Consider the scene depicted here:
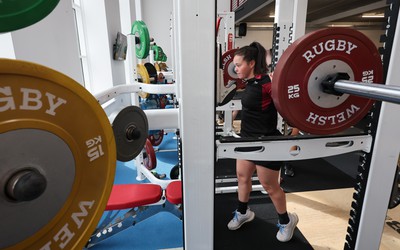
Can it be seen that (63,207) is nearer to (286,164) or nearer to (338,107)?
(338,107)

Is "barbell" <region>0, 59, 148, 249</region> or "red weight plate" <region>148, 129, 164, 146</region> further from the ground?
"barbell" <region>0, 59, 148, 249</region>

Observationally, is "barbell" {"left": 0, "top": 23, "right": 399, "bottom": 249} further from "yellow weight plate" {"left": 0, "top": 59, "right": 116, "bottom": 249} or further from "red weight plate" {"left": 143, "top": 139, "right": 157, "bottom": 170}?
"red weight plate" {"left": 143, "top": 139, "right": 157, "bottom": 170}

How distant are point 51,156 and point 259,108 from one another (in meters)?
1.23

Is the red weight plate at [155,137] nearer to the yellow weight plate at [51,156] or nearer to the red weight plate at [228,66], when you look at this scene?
the red weight plate at [228,66]

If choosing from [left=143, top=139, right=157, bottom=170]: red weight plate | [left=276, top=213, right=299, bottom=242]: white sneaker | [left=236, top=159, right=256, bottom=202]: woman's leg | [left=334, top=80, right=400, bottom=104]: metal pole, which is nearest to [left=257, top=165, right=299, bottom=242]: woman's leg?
[left=276, top=213, right=299, bottom=242]: white sneaker

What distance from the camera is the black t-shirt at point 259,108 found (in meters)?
1.48

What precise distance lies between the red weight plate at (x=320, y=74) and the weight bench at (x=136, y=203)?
1005 millimetres

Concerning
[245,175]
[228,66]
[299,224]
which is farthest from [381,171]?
[228,66]

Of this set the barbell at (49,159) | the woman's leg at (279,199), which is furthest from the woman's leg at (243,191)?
the barbell at (49,159)

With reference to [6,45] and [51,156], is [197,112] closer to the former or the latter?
[51,156]

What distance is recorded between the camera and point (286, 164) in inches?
115

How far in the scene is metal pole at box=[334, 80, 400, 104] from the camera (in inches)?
24.1

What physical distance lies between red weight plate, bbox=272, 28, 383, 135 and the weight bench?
1005 mm

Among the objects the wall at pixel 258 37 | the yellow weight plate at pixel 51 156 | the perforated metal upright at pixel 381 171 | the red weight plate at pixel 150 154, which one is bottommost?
the red weight plate at pixel 150 154
